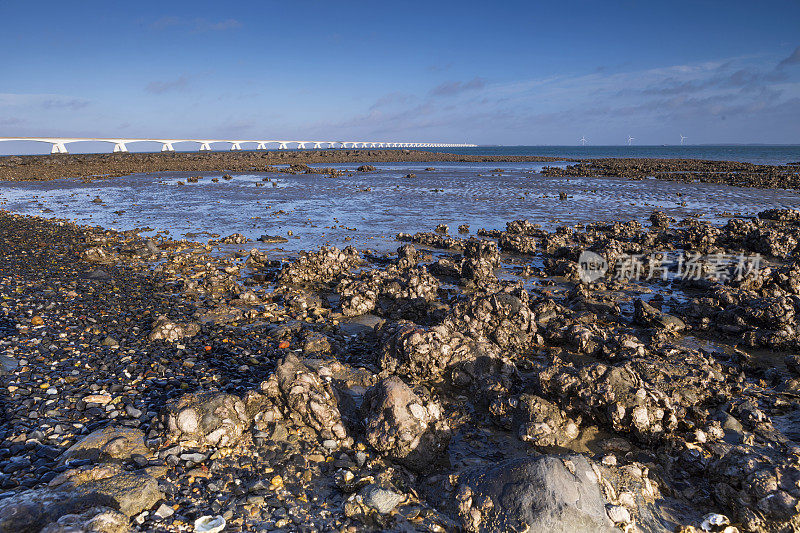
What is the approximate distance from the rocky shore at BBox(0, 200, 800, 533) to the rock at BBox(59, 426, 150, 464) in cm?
2

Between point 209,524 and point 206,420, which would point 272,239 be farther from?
point 209,524

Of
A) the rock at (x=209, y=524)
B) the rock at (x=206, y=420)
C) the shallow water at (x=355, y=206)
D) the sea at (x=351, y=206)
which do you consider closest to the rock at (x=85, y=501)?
the rock at (x=209, y=524)

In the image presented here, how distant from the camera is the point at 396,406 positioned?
498cm

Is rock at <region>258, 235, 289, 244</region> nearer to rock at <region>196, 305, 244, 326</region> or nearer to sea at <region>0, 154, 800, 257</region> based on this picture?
sea at <region>0, 154, 800, 257</region>

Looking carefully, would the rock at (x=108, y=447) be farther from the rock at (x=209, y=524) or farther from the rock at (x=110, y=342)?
the rock at (x=110, y=342)

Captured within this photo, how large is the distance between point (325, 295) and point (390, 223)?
11.2 metres

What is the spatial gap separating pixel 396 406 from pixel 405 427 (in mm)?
277

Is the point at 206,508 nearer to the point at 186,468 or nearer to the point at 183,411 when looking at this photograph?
the point at 186,468

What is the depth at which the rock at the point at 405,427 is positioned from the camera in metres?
4.76

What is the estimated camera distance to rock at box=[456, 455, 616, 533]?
356 centimetres

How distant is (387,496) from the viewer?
13.6ft

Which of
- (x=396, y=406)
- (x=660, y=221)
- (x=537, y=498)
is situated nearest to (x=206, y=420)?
(x=396, y=406)

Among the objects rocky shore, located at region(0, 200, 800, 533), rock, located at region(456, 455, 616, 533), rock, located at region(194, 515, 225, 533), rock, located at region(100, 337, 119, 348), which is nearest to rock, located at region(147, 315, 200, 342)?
rocky shore, located at region(0, 200, 800, 533)

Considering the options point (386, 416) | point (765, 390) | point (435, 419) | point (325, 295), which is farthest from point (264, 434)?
point (765, 390)
